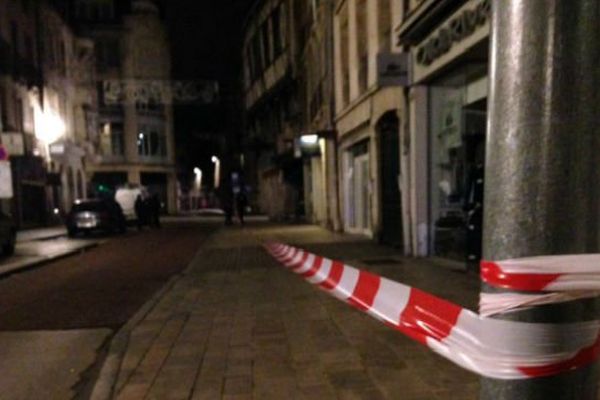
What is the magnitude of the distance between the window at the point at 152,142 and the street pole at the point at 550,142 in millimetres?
48818

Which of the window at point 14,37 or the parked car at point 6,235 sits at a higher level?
the window at point 14,37

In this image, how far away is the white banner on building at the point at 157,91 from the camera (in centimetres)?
3934

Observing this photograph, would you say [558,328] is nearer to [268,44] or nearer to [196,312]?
[196,312]

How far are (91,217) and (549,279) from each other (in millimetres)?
22569

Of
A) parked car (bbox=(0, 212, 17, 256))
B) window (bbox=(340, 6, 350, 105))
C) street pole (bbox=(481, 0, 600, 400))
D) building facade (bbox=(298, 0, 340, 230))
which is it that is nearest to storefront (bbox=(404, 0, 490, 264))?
window (bbox=(340, 6, 350, 105))

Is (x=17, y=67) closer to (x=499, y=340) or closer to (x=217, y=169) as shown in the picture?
(x=499, y=340)

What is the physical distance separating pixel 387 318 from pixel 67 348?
385cm

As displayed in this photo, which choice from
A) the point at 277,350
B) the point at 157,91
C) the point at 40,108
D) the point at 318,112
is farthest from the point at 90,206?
the point at 157,91

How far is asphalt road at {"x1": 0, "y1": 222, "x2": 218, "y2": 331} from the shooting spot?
6844 millimetres

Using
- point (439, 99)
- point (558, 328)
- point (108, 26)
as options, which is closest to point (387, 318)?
point (558, 328)

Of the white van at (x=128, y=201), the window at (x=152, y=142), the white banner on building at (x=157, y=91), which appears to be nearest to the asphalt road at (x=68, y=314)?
the white van at (x=128, y=201)

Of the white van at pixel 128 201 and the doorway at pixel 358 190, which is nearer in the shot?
the doorway at pixel 358 190

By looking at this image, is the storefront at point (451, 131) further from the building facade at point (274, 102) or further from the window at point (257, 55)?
the window at point (257, 55)

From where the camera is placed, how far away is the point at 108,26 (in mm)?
46406
